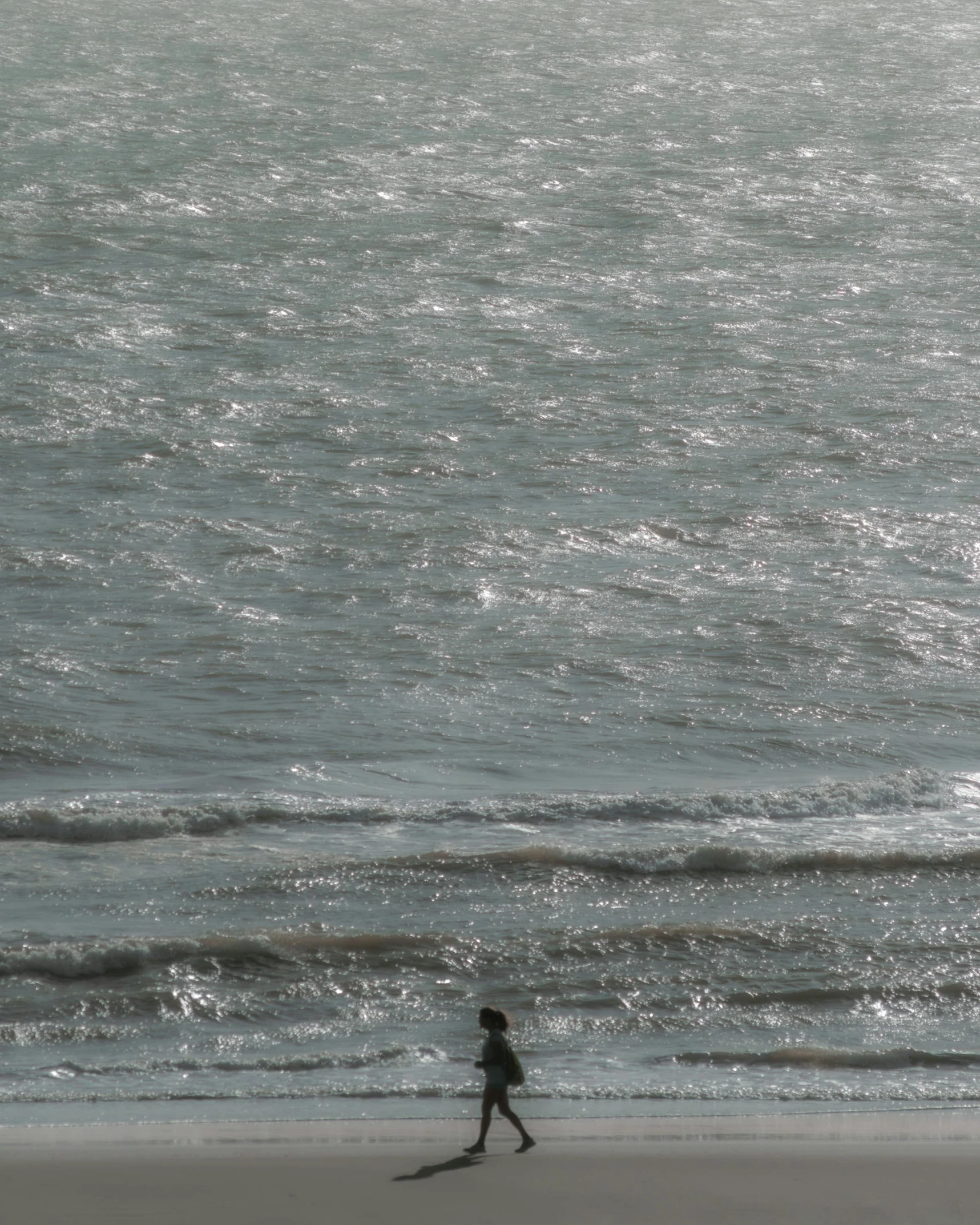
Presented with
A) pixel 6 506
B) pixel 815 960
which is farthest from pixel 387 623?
pixel 815 960

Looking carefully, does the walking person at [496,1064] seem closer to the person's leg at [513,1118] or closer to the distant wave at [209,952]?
the person's leg at [513,1118]

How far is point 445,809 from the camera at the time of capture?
12.3 meters

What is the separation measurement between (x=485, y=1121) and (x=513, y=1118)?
0.42 ft

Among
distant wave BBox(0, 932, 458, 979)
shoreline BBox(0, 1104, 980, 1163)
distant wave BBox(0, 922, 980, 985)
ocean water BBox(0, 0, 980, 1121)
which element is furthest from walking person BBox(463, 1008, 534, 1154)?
distant wave BBox(0, 932, 458, 979)

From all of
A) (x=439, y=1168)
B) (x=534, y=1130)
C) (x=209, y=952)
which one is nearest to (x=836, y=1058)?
(x=534, y=1130)

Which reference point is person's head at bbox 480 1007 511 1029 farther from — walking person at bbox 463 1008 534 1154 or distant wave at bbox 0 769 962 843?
distant wave at bbox 0 769 962 843

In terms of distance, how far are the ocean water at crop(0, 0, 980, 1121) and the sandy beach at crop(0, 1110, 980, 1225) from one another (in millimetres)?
428

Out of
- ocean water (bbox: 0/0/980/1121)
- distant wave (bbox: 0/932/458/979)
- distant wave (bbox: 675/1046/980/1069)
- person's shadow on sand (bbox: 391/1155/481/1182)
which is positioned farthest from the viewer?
distant wave (bbox: 0/932/458/979)

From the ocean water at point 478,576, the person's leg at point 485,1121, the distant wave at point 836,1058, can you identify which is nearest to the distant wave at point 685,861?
the ocean water at point 478,576

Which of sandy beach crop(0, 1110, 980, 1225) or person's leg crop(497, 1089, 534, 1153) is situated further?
person's leg crop(497, 1089, 534, 1153)

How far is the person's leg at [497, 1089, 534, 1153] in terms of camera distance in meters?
7.18

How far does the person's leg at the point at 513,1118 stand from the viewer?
23.6 feet

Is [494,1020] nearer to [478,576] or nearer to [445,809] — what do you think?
[445,809]

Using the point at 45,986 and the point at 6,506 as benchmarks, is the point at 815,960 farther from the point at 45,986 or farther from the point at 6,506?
the point at 6,506
